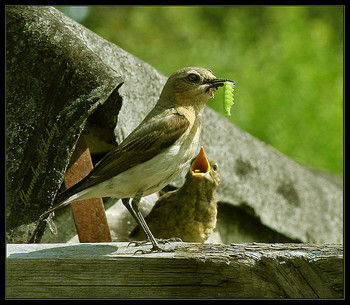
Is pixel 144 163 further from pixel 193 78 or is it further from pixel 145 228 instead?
pixel 193 78

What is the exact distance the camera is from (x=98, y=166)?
13.9ft

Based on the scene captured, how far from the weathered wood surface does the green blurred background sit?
596cm

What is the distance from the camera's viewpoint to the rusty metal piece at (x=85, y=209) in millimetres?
4691

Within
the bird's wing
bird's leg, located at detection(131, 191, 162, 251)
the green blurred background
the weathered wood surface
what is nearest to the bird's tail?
the bird's wing

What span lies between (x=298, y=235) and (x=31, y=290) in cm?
369

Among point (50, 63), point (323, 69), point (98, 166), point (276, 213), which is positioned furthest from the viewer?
point (323, 69)

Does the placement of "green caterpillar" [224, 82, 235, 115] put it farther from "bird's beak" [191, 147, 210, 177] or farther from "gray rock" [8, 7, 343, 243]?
"gray rock" [8, 7, 343, 243]

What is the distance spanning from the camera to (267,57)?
1093cm

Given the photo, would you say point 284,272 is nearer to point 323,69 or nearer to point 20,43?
point 20,43

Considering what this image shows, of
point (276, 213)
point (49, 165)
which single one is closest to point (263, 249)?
point (49, 165)

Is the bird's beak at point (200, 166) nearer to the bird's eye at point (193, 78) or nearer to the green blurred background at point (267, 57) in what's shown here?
the bird's eye at point (193, 78)

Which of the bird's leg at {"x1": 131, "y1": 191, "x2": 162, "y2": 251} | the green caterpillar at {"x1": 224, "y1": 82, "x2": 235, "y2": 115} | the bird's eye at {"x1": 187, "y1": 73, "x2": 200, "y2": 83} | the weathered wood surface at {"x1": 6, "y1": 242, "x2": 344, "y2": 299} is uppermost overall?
the bird's eye at {"x1": 187, "y1": 73, "x2": 200, "y2": 83}

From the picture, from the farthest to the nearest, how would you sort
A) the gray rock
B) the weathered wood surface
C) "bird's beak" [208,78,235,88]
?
the gray rock
"bird's beak" [208,78,235,88]
the weathered wood surface

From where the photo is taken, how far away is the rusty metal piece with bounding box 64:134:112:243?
4.69 m
